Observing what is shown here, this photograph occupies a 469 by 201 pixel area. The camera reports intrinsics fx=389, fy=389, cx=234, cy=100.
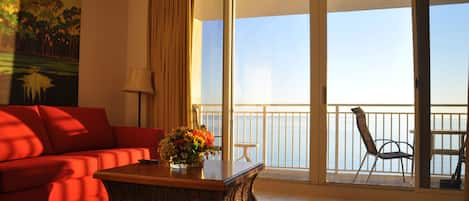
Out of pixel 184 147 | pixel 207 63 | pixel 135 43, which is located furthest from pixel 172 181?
pixel 135 43

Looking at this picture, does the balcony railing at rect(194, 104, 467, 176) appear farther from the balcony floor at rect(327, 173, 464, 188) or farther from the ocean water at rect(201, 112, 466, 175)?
the balcony floor at rect(327, 173, 464, 188)

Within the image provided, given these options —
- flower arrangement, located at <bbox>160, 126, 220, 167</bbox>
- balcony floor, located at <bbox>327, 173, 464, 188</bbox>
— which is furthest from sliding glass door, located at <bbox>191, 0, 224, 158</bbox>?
flower arrangement, located at <bbox>160, 126, 220, 167</bbox>

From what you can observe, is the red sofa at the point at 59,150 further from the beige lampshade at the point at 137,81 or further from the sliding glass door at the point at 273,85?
the sliding glass door at the point at 273,85

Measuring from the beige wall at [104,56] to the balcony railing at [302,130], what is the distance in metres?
1.07

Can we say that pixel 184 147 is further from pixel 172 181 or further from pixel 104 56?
pixel 104 56

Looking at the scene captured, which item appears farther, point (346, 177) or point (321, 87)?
point (346, 177)

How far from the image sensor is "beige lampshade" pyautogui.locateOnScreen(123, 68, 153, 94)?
434 centimetres

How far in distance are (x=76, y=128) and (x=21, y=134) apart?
62 cm

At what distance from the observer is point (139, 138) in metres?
3.84

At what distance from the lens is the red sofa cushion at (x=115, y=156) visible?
10.1ft

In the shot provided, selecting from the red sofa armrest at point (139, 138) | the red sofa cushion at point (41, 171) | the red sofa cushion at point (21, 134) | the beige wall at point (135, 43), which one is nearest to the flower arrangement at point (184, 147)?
the red sofa cushion at point (41, 171)

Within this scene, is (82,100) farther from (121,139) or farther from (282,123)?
(282,123)

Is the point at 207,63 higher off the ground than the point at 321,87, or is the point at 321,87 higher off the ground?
the point at 207,63

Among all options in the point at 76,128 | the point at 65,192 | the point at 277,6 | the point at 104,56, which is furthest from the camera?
the point at 277,6
